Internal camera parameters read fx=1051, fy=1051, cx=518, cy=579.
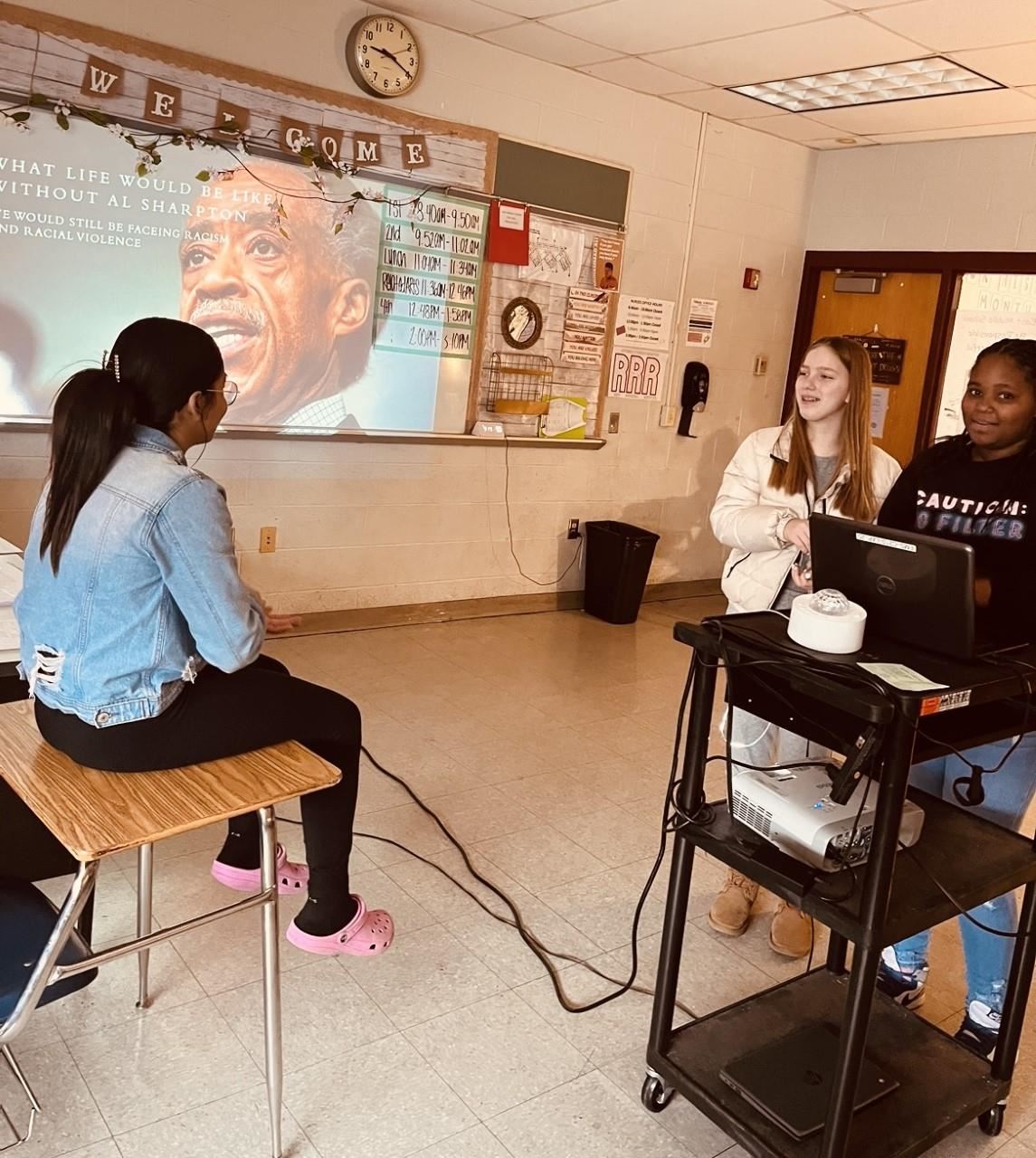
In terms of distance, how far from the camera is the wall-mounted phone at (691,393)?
19.3 feet

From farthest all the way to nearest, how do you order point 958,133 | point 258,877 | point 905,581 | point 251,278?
point 958,133, point 251,278, point 258,877, point 905,581

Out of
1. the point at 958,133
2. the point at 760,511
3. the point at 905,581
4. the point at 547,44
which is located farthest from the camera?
the point at 958,133

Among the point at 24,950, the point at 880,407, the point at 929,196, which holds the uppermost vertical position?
the point at 929,196

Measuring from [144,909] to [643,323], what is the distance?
435cm

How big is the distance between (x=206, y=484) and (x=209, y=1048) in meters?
1.09

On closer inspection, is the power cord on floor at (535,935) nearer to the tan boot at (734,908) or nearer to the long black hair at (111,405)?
the tan boot at (734,908)

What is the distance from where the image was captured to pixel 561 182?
5.05m

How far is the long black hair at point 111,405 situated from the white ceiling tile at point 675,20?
9.90ft

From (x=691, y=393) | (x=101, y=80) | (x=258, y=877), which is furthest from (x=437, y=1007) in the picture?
(x=691, y=393)

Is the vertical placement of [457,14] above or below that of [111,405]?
above

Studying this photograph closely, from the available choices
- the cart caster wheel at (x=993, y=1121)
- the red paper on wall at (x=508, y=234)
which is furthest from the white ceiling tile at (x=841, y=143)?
the cart caster wheel at (x=993, y=1121)

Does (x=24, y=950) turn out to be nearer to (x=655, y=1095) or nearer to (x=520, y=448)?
(x=655, y=1095)

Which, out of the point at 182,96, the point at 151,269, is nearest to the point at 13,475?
the point at 151,269

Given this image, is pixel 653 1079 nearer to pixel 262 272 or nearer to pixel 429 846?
pixel 429 846
